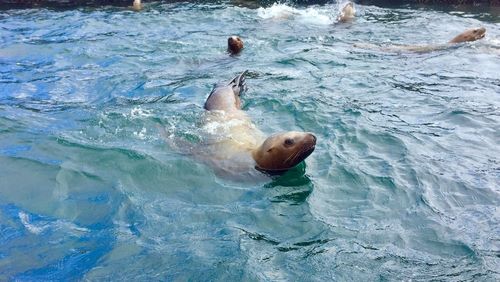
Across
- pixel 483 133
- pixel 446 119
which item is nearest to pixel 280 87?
pixel 446 119

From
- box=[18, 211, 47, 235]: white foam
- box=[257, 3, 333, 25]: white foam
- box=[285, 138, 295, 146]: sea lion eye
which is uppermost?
box=[257, 3, 333, 25]: white foam

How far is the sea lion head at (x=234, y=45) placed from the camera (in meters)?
10.0

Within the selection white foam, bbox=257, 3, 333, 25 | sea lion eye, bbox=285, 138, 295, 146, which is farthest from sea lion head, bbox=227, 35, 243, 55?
sea lion eye, bbox=285, 138, 295, 146

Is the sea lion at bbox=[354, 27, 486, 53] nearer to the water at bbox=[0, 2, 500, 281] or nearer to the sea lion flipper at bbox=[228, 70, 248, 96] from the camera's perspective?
the water at bbox=[0, 2, 500, 281]

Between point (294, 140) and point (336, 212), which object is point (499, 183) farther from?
point (294, 140)

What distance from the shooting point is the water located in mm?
4129

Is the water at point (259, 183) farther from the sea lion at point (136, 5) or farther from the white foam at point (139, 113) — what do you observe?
the sea lion at point (136, 5)

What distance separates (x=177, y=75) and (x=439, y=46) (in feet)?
18.1

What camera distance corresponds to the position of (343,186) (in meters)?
5.30

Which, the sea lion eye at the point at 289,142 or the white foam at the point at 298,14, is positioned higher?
the white foam at the point at 298,14

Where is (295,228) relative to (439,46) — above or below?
below

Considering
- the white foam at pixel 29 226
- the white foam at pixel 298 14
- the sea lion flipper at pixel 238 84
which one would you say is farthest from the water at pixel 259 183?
the white foam at pixel 298 14

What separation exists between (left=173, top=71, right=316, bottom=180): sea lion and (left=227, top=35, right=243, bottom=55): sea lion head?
3.10m

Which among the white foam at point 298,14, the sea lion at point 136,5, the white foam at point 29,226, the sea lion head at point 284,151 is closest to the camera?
the white foam at point 29,226
